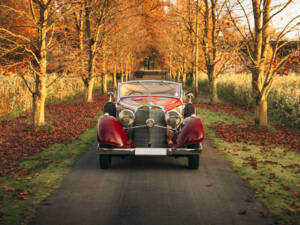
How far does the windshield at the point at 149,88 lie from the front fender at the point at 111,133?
2.00 meters

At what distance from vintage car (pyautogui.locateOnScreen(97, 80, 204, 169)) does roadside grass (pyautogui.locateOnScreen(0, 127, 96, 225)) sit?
1.06 metres

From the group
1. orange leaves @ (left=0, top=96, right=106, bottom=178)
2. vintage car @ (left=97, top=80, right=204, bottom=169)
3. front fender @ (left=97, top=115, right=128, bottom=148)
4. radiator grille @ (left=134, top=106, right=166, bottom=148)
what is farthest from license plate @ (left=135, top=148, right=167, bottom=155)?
orange leaves @ (left=0, top=96, right=106, bottom=178)

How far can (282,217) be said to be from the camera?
430 cm

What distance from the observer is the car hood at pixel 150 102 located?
25.0ft

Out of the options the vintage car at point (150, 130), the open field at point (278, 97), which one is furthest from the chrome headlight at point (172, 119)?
the open field at point (278, 97)

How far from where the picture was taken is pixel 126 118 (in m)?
7.02

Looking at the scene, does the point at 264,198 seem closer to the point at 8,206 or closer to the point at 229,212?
the point at 229,212

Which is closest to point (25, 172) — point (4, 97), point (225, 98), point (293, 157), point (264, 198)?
point (264, 198)

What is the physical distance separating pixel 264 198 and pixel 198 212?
125cm

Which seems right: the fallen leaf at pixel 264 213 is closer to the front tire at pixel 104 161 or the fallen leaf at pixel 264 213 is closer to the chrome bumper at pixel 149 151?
the chrome bumper at pixel 149 151

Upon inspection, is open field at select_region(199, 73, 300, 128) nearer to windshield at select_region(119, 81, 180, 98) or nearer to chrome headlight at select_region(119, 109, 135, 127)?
windshield at select_region(119, 81, 180, 98)

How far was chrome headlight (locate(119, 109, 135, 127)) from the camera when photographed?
7000 millimetres

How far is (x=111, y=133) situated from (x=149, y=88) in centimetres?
261

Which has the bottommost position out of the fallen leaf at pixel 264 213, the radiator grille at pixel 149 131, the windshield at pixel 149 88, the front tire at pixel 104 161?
the fallen leaf at pixel 264 213
